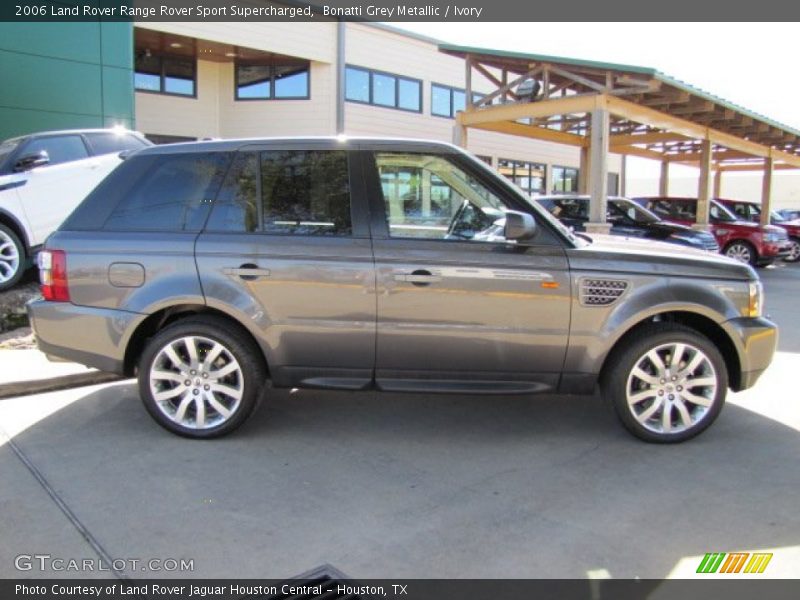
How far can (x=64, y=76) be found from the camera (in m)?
11.9

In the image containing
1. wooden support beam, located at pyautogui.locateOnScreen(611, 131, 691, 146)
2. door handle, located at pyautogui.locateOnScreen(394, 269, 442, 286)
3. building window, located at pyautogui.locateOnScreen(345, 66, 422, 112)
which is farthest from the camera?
building window, located at pyautogui.locateOnScreen(345, 66, 422, 112)

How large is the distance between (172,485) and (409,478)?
1.32 m

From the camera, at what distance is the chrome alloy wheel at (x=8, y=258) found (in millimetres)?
7566

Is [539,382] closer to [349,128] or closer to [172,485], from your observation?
[172,485]

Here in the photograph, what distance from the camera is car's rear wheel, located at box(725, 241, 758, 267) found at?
1623 centimetres

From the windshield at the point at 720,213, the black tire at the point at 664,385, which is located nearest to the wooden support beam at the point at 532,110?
the windshield at the point at 720,213

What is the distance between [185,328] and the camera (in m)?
4.32

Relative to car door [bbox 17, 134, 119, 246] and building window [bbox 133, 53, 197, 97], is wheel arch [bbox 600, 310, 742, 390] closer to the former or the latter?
car door [bbox 17, 134, 119, 246]

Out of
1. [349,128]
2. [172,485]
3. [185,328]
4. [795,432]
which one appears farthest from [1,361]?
[349,128]

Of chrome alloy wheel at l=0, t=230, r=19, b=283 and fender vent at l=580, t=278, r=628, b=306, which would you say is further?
chrome alloy wheel at l=0, t=230, r=19, b=283

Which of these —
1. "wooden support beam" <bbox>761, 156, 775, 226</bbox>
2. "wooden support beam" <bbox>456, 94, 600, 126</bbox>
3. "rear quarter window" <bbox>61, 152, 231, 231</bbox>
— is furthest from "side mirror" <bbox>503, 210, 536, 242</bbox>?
"wooden support beam" <bbox>761, 156, 775, 226</bbox>

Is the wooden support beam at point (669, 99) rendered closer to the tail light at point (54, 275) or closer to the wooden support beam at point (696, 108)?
the wooden support beam at point (696, 108)

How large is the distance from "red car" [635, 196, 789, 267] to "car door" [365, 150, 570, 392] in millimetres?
12643

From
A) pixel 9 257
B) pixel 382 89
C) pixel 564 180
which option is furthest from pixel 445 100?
pixel 9 257
